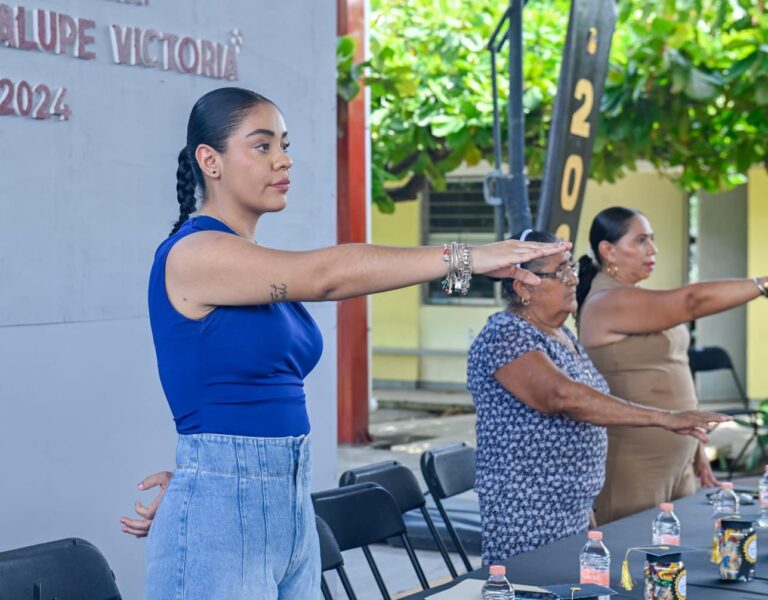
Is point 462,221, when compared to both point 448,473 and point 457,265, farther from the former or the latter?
point 457,265

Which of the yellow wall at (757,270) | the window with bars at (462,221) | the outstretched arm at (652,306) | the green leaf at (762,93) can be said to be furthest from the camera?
the window with bars at (462,221)

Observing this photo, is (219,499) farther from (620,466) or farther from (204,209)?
(620,466)

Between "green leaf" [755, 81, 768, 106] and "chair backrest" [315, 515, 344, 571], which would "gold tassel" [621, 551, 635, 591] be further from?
"green leaf" [755, 81, 768, 106]

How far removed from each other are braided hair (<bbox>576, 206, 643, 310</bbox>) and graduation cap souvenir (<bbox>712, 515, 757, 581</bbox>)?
5.01ft

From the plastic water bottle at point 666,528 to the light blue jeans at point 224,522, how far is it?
161 cm

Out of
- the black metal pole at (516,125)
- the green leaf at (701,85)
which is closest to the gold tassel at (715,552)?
the black metal pole at (516,125)

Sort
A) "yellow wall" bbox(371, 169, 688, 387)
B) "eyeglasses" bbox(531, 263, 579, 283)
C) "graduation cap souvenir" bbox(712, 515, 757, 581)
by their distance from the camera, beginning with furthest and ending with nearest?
"yellow wall" bbox(371, 169, 688, 387) < "eyeglasses" bbox(531, 263, 579, 283) < "graduation cap souvenir" bbox(712, 515, 757, 581)

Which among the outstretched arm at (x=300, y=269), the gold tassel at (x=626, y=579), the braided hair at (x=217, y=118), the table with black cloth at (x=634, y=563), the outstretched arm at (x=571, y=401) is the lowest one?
the table with black cloth at (x=634, y=563)

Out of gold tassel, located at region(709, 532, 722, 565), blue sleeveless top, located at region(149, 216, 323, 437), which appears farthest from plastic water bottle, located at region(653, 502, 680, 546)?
blue sleeveless top, located at region(149, 216, 323, 437)

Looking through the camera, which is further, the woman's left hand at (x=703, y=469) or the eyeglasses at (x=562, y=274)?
the woman's left hand at (x=703, y=469)

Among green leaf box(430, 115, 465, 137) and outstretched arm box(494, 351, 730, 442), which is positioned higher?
green leaf box(430, 115, 465, 137)

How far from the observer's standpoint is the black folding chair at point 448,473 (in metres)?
4.48

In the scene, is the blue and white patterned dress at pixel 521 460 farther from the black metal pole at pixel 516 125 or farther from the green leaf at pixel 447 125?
the green leaf at pixel 447 125

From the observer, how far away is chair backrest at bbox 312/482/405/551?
12.0 feet
